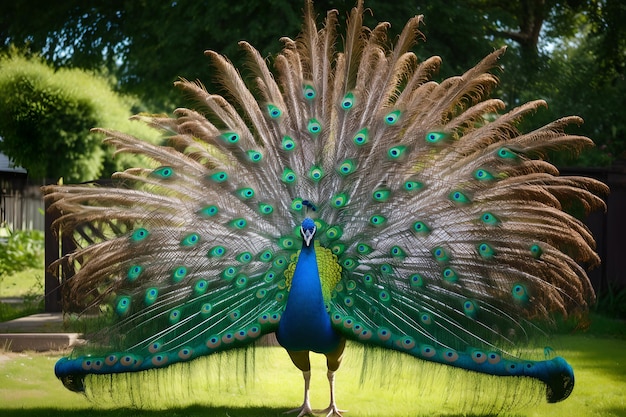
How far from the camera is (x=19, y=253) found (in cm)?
1830

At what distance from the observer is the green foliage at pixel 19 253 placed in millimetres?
17562

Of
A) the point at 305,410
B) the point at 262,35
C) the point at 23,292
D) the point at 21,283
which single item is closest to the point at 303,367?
the point at 305,410

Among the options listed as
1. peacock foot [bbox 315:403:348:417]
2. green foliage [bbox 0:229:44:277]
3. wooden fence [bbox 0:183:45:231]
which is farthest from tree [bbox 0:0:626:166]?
wooden fence [bbox 0:183:45:231]

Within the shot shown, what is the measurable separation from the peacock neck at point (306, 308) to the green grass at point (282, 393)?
639mm

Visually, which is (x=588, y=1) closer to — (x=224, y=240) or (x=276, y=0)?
(x=276, y=0)

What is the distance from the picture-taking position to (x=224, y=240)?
6.04m

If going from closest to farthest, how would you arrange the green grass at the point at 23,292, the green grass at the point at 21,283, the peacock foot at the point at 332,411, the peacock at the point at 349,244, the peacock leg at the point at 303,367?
the peacock at the point at 349,244
the peacock leg at the point at 303,367
the peacock foot at the point at 332,411
the green grass at the point at 23,292
the green grass at the point at 21,283

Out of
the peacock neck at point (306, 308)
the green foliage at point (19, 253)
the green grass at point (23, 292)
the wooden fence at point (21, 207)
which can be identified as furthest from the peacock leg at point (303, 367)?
the wooden fence at point (21, 207)

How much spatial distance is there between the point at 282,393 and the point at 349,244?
→ 6.76ft

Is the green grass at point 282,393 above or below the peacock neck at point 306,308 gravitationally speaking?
below

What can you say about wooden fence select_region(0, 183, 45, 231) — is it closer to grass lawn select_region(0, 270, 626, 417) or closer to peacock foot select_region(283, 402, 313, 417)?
grass lawn select_region(0, 270, 626, 417)

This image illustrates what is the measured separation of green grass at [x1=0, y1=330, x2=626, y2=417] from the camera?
6176mm

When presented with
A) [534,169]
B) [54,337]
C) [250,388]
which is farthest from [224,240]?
[54,337]

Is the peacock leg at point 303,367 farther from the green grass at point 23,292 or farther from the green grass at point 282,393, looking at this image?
the green grass at point 23,292
